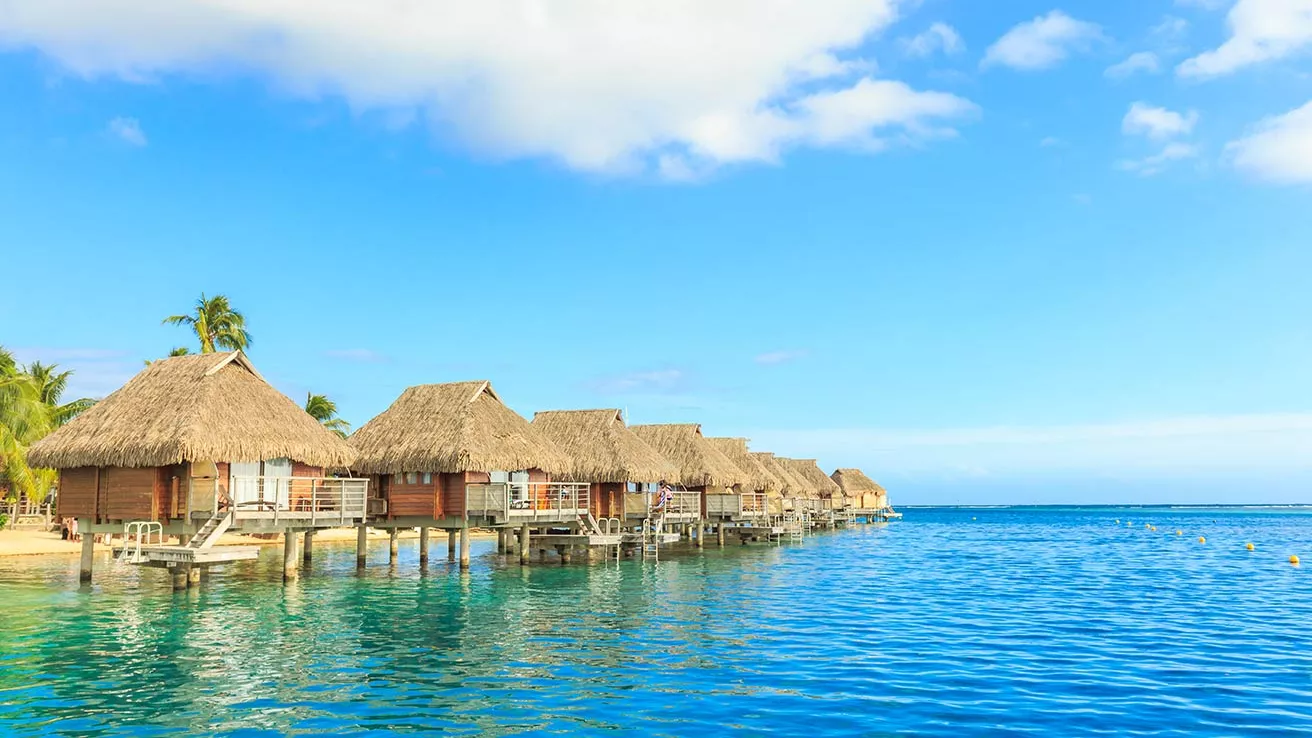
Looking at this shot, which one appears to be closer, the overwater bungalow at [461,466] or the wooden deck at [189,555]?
the wooden deck at [189,555]

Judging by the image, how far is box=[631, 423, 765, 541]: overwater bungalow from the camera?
47.5 metres

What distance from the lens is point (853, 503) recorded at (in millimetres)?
100688

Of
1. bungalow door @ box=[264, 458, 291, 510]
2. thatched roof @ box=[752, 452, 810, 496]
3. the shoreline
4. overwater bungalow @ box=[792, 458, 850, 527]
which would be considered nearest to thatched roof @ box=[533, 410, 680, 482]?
the shoreline

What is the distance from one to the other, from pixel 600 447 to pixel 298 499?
14.0 m

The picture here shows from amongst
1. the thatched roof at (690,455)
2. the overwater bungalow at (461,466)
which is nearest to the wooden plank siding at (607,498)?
the overwater bungalow at (461,466)

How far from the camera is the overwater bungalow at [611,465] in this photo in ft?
127

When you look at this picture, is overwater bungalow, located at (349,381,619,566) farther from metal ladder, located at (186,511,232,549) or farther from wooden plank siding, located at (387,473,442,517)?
metal ladder, located at (186,511,232,549)

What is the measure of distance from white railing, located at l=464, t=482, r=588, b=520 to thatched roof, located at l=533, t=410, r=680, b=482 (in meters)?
1.87

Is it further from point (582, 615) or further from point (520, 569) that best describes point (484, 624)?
point (520, 569)

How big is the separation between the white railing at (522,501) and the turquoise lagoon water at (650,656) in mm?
2237

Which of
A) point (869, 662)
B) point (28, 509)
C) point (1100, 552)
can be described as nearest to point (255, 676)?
point (869, 662)

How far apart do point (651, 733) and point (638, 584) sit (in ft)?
56.7

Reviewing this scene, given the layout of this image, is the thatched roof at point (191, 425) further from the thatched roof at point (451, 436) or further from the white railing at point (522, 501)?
the white railing at point (522, 501)

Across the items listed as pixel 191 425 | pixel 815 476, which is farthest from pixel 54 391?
pixel 815 476
